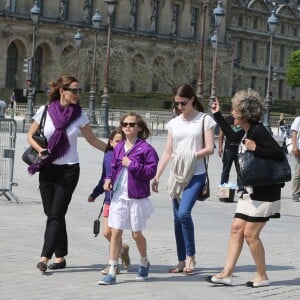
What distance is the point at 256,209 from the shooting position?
963 centimetres

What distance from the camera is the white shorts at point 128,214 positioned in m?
9.81

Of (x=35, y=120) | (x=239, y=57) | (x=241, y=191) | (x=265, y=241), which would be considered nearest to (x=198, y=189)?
(x=241, y=191)

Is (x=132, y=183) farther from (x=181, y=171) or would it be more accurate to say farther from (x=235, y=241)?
(x=235, y=241)

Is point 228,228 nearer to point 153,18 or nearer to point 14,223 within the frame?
point 14,223

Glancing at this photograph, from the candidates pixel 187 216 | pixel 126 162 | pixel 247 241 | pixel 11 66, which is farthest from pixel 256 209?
pixel 11 66

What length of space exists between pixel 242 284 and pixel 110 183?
1.51 meters

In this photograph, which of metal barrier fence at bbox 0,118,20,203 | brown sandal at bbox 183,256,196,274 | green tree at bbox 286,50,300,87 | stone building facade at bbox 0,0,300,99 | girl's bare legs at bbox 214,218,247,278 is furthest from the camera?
green tree at bbox 286,50,300,87

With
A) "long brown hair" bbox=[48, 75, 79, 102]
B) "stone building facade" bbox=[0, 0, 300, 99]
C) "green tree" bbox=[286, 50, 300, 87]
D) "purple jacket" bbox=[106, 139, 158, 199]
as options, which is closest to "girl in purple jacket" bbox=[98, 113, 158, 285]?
"purple jacket" bbox=[106, 139, 158, 199]

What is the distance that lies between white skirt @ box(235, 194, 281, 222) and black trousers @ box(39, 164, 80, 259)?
5.34 feet

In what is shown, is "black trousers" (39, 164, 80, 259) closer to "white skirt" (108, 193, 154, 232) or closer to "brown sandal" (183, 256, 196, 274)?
"white skirt" (108, 193, 154, 232)

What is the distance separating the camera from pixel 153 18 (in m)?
93.1

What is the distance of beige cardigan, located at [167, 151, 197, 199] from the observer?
1030 centimetres

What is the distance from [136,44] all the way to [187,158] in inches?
3115

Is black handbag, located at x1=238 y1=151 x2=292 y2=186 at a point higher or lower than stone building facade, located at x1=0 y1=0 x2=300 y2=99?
lower
